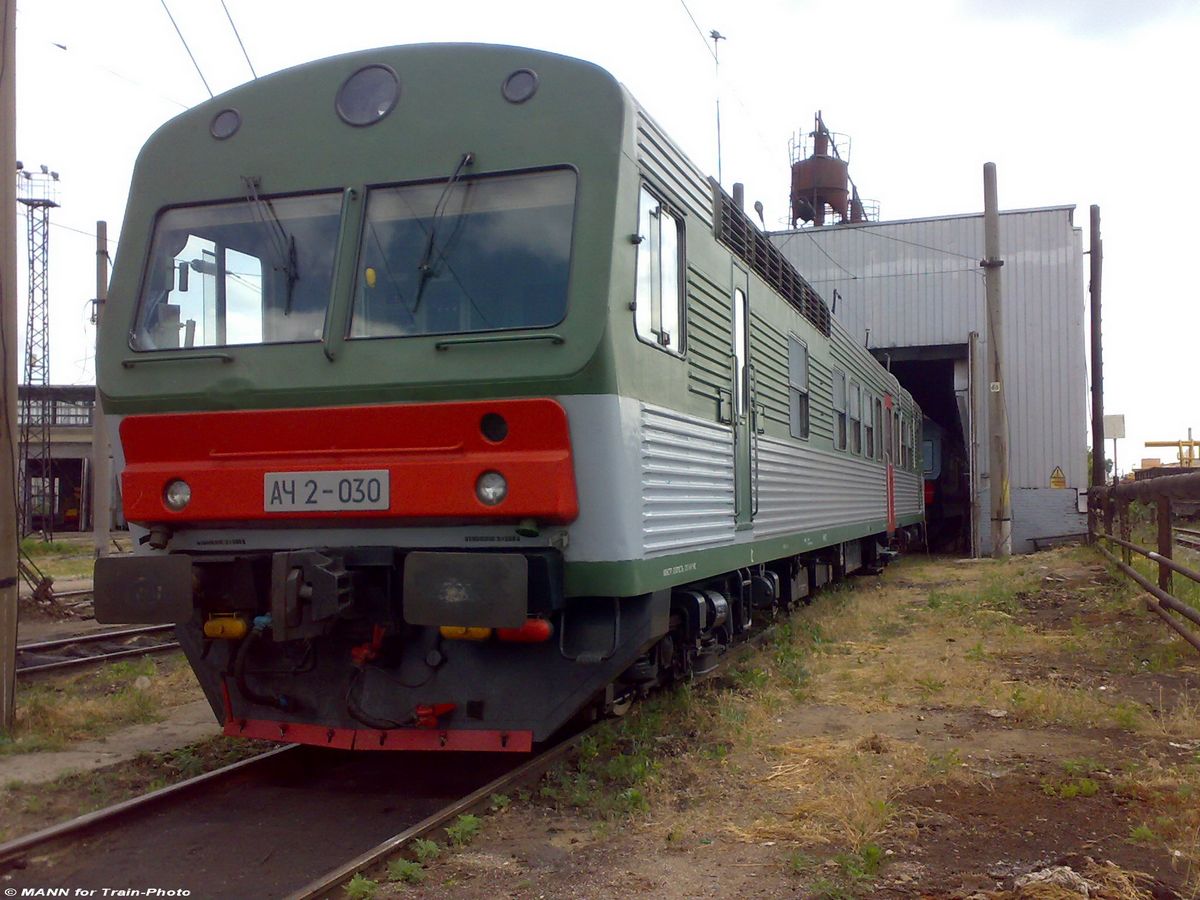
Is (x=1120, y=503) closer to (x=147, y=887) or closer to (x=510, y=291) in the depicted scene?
(x=510, y=291)

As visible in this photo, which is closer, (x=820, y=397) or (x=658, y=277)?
(x=658, y=277)

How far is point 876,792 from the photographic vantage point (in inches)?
198

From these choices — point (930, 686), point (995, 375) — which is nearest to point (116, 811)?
point (930, 686)

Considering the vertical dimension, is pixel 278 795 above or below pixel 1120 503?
below

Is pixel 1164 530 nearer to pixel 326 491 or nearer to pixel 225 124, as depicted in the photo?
pixel 326 491

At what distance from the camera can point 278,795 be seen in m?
5.55

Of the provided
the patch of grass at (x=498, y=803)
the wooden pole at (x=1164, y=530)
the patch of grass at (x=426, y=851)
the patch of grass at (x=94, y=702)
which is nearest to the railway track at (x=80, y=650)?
the patch of grass at (x=94, y=702)

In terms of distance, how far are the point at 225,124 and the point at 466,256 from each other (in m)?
1.64

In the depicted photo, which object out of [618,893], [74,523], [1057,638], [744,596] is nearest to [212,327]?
[618,893]

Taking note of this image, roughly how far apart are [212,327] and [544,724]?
259 cm

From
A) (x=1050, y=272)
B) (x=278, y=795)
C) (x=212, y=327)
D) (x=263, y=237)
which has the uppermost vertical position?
(x=1050, y=272)

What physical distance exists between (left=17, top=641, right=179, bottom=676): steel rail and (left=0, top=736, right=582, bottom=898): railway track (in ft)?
13.3

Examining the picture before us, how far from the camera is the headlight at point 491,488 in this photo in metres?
4.98

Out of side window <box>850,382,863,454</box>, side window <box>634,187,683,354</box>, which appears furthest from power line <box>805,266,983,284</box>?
side window <box>634,187,683,354</box>
